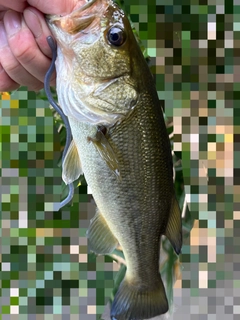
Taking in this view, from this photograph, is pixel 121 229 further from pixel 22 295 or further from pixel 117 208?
pixel 22 295

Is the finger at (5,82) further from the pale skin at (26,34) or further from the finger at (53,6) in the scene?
the finger at (53,6)

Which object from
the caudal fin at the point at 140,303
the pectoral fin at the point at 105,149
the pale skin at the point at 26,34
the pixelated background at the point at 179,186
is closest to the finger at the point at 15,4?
the pale skin at the point at 26,34

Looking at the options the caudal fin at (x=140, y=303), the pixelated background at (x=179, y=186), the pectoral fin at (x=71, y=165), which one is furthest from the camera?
the pixelated background at (x=179, y=186)

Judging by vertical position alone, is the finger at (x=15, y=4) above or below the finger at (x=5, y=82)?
above

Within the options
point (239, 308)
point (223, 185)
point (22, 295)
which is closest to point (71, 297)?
point (22, 295)

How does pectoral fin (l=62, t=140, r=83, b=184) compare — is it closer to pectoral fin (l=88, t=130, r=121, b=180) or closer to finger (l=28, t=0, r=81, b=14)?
pectoral fin (l=88, t=130, r=121, b=180)

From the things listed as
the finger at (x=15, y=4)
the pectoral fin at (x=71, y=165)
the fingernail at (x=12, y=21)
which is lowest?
the pectoral fin at (x=71, y=165)

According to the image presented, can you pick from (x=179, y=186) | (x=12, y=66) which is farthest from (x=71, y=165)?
(x=179, y=186)
